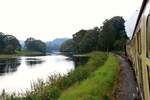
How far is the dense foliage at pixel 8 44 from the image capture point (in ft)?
441

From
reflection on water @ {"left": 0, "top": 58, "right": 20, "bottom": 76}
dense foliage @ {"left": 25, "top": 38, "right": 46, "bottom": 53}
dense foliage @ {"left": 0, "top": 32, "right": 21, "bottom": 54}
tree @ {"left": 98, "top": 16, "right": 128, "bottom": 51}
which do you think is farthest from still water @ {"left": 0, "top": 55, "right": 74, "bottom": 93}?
dense foliage @ {"left": 25, "top": 38, "right": 46, "bottom": 53}

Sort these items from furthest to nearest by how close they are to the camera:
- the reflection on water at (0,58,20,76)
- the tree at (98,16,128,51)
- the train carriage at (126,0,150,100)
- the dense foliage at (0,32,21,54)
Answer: the dense foliage at (0,32,21,54)
the tree at (98,16,128,51)
the reflection on water at (0,58,20,76)
the train carriage at (126,0,150,100)

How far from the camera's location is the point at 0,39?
451 feet

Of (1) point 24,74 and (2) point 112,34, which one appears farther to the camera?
(2) point 112,34

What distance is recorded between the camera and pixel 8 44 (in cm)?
13912

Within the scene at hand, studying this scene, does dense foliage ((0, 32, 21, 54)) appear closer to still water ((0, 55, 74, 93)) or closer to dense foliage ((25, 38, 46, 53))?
dense foliage ((25, 38, 46, 53))

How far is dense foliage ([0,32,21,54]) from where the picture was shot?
5295 inches

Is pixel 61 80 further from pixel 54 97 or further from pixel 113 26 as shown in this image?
pixel 113 26

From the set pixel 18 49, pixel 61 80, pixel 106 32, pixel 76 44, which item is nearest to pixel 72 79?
pixel 61 80

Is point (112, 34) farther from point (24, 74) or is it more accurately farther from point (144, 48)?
point (144, 48)

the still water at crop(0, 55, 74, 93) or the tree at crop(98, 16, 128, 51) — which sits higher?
the tree at crop(98, 16, 128, 51)

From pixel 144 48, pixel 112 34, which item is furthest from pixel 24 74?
pixel 112 34

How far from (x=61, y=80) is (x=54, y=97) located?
4818 mm

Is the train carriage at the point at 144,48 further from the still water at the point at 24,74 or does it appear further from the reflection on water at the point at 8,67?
the reflection on water at the point at 8,67
